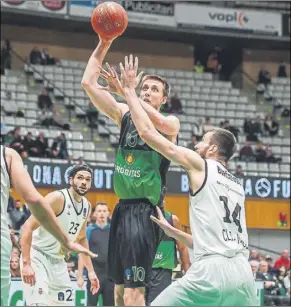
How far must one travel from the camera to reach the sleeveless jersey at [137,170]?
727cm

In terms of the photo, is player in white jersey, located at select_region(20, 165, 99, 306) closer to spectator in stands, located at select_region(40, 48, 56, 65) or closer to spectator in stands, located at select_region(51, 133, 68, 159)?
spectator in stands, located at select_region(51, 133, 68, 159)

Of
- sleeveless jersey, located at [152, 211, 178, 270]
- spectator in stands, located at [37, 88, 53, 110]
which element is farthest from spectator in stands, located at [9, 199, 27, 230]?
spectator in stands, located at [37, 88, 53, 110]

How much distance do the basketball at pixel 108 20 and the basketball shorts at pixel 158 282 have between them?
11.4 feet

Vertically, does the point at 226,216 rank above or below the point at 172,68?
below

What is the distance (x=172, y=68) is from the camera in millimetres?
30797

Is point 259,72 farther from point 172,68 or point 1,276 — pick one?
point 1,276

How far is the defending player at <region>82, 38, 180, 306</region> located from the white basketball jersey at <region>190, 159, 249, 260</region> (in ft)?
3.36

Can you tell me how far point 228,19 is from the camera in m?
29.3

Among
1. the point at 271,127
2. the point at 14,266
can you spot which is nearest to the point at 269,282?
the point at 14,266

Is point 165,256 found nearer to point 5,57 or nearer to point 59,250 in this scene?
point 59,250

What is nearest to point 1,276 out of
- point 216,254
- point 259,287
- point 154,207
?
point 216,254

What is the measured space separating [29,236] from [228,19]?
22017 mm

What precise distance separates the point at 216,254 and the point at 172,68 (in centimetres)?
2496

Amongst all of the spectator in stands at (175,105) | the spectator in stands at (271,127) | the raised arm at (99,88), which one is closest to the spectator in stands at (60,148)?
the spectator in stands at (175,105)
